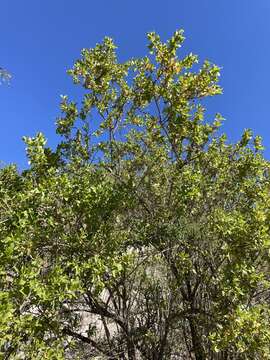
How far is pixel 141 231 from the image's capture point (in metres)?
6.60

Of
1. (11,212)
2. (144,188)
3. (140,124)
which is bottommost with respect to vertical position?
(11,212)

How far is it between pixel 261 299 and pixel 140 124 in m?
3.98

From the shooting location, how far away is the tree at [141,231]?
4684mm

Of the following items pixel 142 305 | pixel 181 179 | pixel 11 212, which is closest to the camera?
pixel 11 212

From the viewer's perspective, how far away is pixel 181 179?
6617 mm

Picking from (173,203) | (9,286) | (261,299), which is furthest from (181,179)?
(9,286)

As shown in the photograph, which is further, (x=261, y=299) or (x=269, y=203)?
(x=261, y=299)

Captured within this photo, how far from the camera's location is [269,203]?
6.13 metres

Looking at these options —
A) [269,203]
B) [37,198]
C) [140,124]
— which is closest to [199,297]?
[269,203]

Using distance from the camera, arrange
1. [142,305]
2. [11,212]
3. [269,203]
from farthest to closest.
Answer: [142,305] < [269,203] < [11,212]

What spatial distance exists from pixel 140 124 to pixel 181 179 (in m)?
1.52

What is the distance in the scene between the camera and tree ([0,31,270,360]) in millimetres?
4684

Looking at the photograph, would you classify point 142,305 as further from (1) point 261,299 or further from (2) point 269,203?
(2) point 269,203

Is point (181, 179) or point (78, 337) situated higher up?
point (181, 179)
